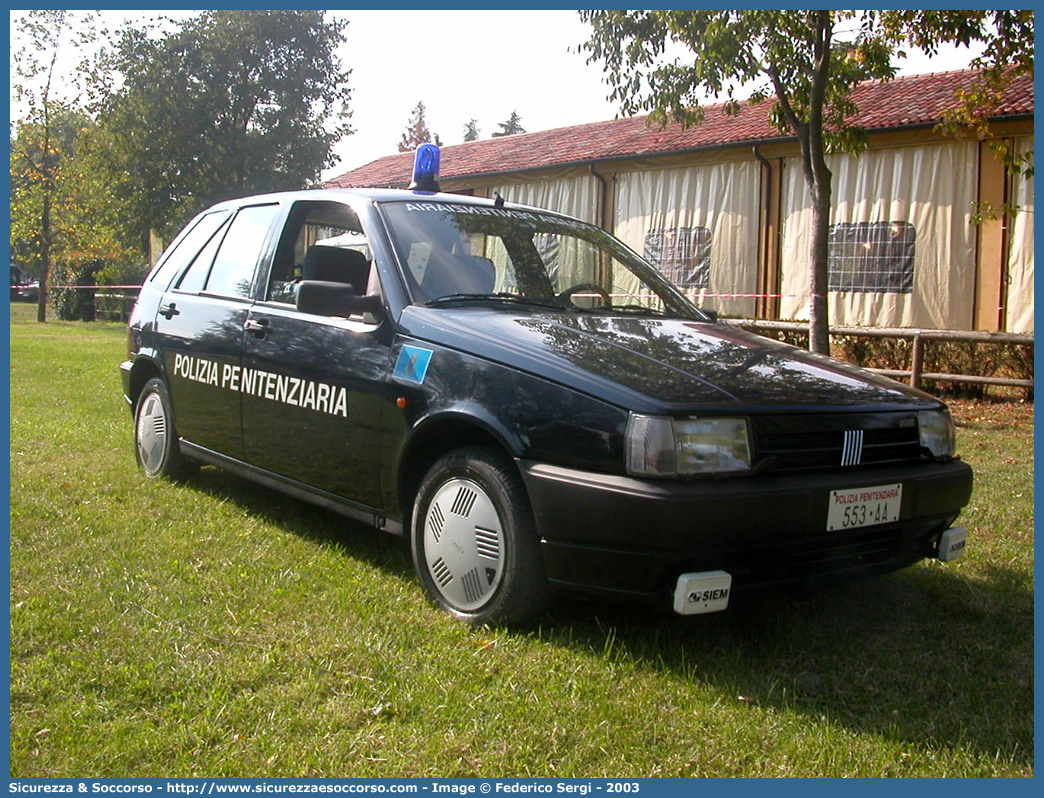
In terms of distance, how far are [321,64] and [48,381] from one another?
25.5m

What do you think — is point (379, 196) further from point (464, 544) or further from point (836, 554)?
point (836, 554)

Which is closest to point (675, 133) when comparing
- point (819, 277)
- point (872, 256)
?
point (872, 256)

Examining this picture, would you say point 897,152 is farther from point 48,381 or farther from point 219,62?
point 219,62

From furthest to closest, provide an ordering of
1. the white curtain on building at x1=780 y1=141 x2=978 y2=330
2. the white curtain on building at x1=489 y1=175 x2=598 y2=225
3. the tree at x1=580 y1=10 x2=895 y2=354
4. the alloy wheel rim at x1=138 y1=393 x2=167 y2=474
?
1. the white curtain on building at x1=489 y1=175 x2=598 y2=225
2. the white curtain on building at x1=780 y1=141 x2=978 y2=330
3. the tree at x1=580 y1=10 x2=895 y2=354
4. the alloy wheel rim at x1=138 y1=393 x2=167 y2=474

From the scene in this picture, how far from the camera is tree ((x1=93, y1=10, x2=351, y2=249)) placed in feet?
105

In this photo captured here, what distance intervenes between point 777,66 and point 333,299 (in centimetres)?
714

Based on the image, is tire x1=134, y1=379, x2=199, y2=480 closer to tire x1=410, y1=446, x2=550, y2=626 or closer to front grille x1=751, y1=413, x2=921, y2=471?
tire x1=410, y1=446, x2=550, y2=626

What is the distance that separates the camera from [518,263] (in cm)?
470

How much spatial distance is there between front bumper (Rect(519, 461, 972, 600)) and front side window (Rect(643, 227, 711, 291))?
49.2 feet

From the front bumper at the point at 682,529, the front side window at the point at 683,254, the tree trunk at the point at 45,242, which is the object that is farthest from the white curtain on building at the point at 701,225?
the tree trunk at the point at 45,242

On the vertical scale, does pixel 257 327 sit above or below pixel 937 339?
below

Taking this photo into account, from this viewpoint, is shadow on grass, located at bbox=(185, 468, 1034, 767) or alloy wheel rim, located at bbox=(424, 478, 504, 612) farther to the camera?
alloy wheel rim, located at bbox=(424, 478, 504, 612)

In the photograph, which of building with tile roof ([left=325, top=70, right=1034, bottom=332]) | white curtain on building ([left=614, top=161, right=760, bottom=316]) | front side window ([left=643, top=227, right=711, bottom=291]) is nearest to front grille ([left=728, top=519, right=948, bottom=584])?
building with tile roof ([left=325, top=70, right=1034, bottom=332])

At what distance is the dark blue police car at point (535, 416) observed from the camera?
3.29 meters
